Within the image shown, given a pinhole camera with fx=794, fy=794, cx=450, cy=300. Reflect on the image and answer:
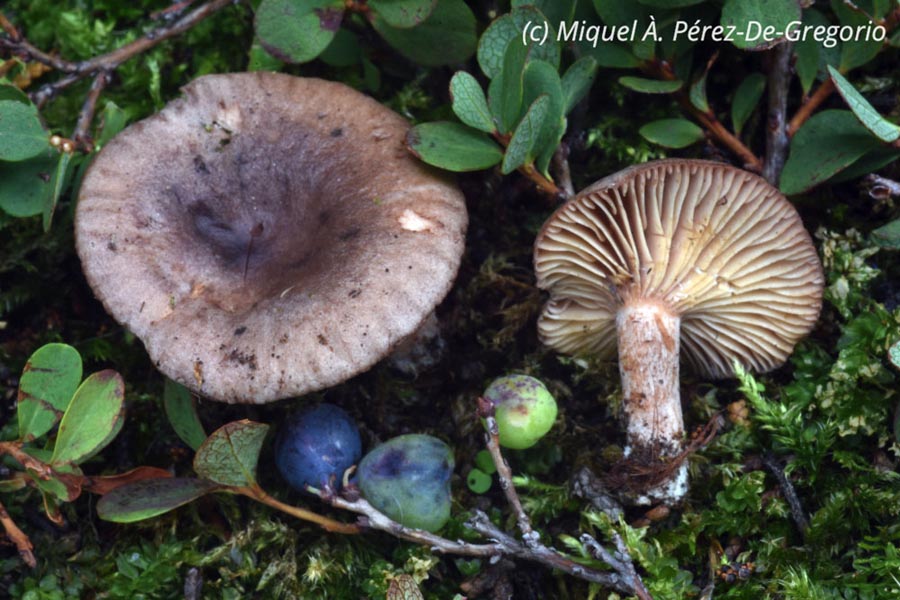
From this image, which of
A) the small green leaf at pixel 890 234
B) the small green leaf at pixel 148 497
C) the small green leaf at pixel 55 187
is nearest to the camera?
the small green leaf at pixel 148 497

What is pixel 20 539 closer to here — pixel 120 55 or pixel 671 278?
pixel 120 55

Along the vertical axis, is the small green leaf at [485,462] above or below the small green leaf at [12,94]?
below

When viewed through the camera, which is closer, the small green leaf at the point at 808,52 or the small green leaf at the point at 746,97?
the small green leaf at the point at 808,52

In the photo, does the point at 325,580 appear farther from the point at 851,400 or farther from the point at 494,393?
the point at 851,400

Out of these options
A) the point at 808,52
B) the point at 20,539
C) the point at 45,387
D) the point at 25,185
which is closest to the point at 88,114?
the point at 25,185

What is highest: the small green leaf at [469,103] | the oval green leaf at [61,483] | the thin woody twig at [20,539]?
the small green leaf at [469,103]

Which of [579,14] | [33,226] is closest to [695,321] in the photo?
[579,14]

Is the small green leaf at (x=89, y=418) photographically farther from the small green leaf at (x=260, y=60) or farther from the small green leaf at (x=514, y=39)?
the small green leaf at (x=514, y=39)

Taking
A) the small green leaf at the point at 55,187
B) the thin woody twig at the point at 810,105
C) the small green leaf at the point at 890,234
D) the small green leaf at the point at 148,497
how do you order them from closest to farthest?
the small green leaf at the point at 148,497
the small green leaf at the point at 890,234
the small green leaf at the point at 55,187
the thin woody twig at the point at 810,105

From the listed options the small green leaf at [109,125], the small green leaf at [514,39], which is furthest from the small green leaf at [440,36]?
the small green leaf at [109,125]
